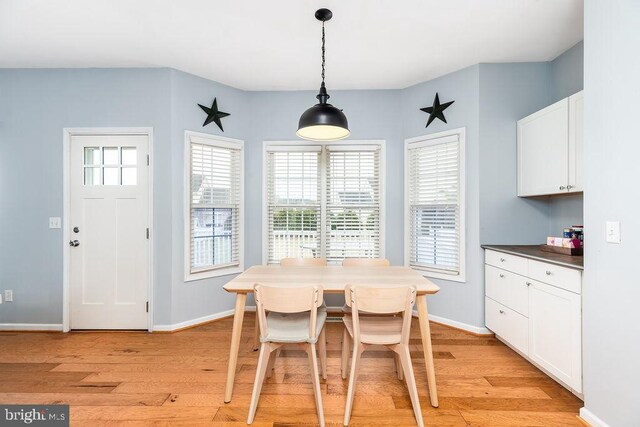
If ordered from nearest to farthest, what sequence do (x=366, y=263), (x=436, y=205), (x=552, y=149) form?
(x=552, y=149)
(x=366, y=263)
(x=436, y=205)

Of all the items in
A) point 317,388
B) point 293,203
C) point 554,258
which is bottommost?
point 317,388

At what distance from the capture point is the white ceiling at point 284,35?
232 cm

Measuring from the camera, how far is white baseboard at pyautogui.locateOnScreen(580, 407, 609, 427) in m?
1.74

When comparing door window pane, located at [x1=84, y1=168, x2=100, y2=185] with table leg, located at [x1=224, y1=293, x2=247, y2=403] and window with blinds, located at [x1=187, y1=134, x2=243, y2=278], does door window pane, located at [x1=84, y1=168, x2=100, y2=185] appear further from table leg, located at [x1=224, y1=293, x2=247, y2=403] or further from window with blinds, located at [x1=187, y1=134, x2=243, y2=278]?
table leg, located at [x1=224, y1=293, x2=247, y2=403]

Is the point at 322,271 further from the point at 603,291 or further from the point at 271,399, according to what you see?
the point at 603,291

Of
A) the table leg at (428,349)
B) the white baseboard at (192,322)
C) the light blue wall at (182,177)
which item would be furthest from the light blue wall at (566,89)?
the white baseboard at (192,322)

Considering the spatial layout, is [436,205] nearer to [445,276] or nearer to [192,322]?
[445,276]

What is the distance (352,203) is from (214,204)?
172 centimetres

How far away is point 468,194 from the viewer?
10.6 ft

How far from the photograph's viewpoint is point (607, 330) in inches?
67.0

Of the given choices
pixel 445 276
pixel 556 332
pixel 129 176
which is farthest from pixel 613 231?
pixel 129 176

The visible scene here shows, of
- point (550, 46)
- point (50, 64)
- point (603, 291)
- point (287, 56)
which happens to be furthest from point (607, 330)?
point (50, 64)

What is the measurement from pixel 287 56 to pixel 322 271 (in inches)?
86.2

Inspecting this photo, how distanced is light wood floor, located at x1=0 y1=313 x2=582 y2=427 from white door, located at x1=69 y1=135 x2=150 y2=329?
344mm
